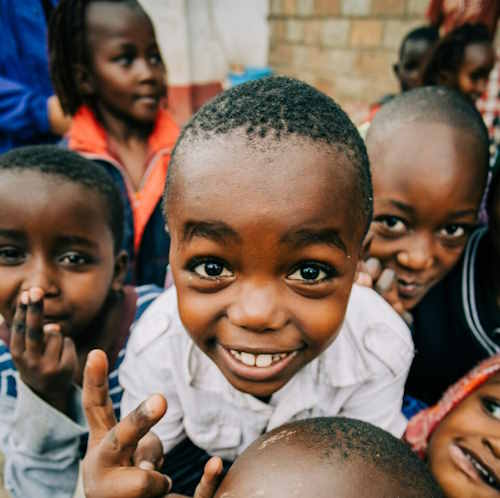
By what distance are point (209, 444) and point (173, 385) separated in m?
0.19

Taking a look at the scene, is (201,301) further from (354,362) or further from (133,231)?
(133,231)

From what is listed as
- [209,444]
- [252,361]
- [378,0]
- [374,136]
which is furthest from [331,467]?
[378,0]

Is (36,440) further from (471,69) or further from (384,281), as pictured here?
(471,69)

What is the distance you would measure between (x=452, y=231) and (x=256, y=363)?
831 mm

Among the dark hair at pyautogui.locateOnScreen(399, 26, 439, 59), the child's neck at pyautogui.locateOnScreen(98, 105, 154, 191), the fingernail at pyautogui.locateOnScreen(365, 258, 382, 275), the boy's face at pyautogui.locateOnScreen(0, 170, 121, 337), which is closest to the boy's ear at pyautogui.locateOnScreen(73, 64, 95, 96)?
the child's neck at pyautogui.locateOnScreen(98, 105, 154, 191)

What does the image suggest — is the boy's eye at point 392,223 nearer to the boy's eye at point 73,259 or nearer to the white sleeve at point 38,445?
the boy's eye at point 73,259

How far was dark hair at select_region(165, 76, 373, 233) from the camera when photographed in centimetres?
83

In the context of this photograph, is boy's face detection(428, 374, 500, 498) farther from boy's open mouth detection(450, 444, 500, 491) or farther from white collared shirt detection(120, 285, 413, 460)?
white collared shirt detection(120, 285, 413, 460)

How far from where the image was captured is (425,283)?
1.48m

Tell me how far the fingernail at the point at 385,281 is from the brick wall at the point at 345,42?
3.01 meters

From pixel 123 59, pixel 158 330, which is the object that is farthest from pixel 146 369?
pixel 123 59

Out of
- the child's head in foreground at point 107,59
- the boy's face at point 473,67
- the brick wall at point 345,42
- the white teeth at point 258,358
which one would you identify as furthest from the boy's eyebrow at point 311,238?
the brick wall at point 345,42

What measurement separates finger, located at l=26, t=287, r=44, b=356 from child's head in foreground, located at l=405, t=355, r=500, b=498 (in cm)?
101

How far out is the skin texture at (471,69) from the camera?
257cm
